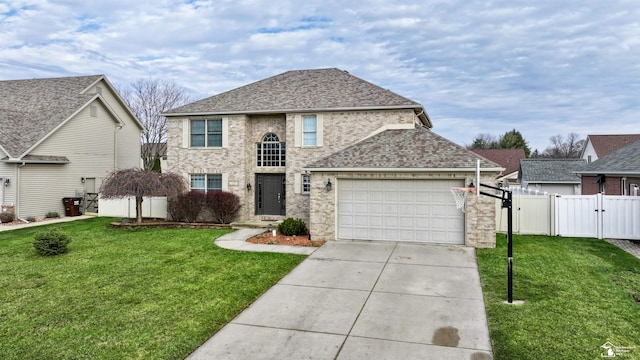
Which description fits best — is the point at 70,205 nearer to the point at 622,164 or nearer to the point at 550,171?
the point at 622,164

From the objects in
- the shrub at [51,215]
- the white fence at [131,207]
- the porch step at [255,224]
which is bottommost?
the porch step at [255,224]

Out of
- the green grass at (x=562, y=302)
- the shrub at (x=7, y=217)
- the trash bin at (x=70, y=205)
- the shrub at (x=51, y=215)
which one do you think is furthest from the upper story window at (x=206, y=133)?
the green grass at (x=562, y=302)

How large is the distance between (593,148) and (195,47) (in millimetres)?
36567

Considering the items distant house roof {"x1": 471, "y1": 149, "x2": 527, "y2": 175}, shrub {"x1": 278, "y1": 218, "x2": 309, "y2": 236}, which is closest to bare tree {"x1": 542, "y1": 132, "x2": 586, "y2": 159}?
distant house roof {"x1": 471, "y1": 149, "x2": 527, "y2": 175}

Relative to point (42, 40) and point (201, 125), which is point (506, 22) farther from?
point (42, 40)

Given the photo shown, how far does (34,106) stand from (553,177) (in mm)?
35480

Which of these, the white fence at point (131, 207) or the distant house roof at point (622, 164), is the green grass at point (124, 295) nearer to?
the white fence at point (131, 207)

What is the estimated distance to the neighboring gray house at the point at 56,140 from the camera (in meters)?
18.7

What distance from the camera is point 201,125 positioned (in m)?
18.2

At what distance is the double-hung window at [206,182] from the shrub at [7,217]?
28.2 feet

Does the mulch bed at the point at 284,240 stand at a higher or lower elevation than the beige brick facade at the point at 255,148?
lower

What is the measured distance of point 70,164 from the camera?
21.1 meters

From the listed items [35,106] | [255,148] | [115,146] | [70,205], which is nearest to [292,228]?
[255,148]

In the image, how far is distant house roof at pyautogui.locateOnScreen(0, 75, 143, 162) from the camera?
19.3 metres
